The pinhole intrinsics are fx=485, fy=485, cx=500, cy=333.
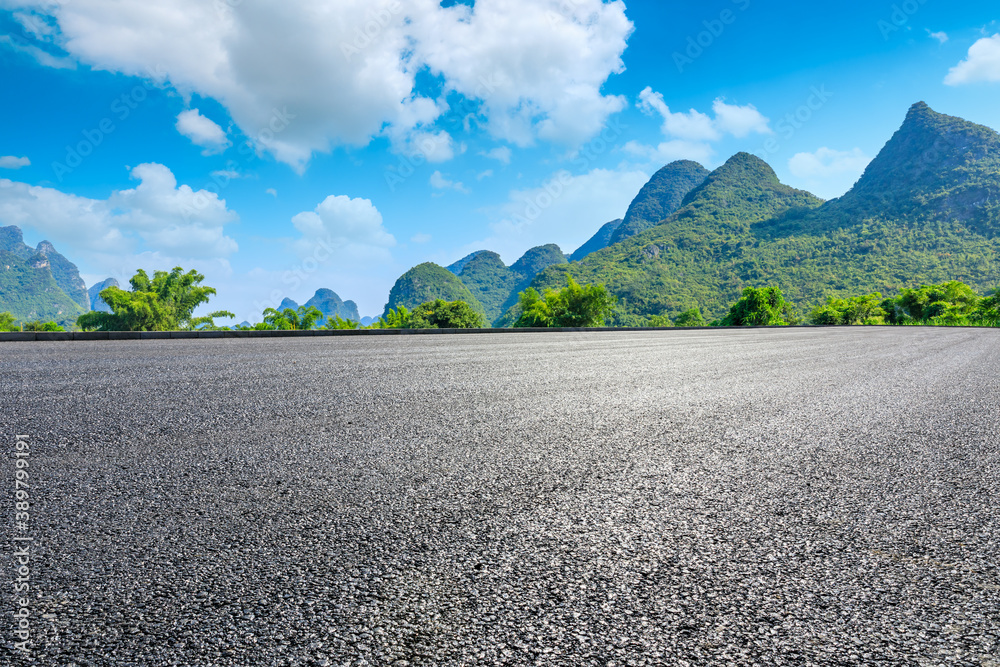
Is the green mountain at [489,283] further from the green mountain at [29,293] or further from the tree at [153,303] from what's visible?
the green mountain at [29,293]

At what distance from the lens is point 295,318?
2817 centimetres

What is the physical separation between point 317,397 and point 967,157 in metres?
166

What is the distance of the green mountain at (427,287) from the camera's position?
11994cm

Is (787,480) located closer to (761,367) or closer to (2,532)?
(2,532)

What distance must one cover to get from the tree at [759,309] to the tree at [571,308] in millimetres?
19917

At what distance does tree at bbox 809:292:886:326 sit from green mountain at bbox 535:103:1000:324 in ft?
68.7

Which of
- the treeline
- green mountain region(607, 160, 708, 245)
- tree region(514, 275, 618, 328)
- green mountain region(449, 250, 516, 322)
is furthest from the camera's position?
green mountain region(607, 160, 708, 245)

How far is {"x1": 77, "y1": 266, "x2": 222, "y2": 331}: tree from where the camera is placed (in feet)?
116

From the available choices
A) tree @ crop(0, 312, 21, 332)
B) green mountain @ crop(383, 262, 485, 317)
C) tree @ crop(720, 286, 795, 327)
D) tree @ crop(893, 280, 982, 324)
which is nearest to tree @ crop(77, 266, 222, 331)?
tree @ crop(0, 312, 21, 332)

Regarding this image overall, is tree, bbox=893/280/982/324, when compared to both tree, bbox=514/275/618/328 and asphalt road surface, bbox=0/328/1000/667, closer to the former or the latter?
tree, bbox=514/275/618/328

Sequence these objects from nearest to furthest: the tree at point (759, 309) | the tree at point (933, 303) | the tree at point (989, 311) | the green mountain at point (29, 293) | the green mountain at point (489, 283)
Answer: the tree at point (759, 309)
the tree at point (989, 311)
the tree at point (933, 303)
the green mountain at point (29, 293)
the green mountain at point (489, 283)

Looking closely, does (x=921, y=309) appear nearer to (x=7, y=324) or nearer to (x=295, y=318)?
(x=295, y=318)

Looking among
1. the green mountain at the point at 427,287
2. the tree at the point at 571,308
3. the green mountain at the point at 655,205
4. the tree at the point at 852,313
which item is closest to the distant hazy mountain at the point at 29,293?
the green mountain at the point at 427,287

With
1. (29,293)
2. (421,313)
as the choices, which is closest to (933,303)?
(421,313)
